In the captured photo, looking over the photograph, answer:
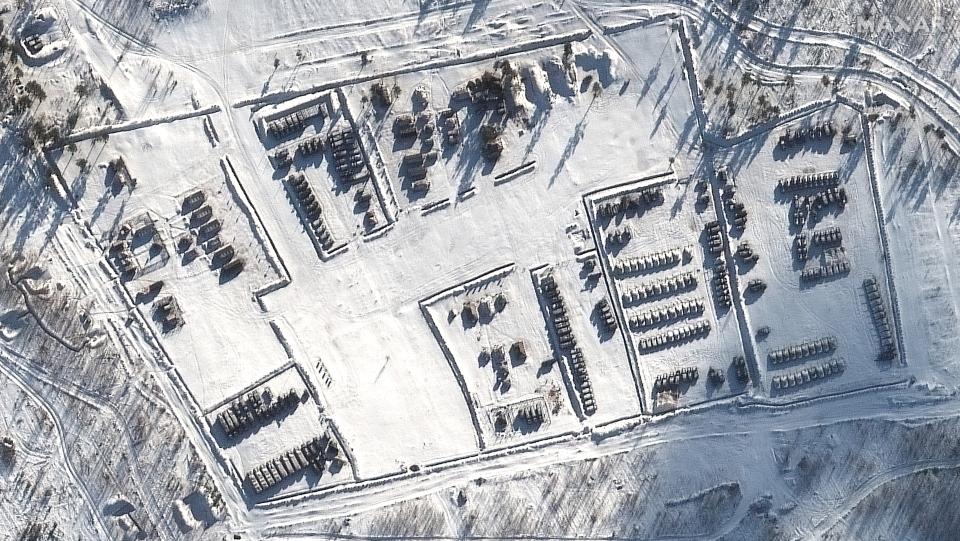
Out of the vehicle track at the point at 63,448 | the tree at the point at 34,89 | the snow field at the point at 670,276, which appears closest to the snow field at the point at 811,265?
the snow field at the point at 670,276

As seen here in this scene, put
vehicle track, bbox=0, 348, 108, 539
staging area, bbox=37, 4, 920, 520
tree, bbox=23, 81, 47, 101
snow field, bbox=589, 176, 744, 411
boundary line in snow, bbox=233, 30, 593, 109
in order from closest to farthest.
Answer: tree, bbox=23, 81, 47, 101, vehicle track, bbox=0, 348, 108, 539, staging area, bbox=37, 4, 920, 520, boundary line in snow, bbox=233, 30, 593, 109, snow field, bbox=589, 176, 744, 411

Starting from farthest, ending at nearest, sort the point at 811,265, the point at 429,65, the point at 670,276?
the point at 811,265 → the point at 670,276 → the point at 429,65

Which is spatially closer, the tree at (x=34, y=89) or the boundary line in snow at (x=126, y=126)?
the tree at (x=34, y=89)

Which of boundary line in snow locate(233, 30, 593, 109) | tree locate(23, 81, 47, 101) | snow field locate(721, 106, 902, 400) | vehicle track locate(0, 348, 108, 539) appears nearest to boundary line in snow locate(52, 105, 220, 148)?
boundary line in snow locate(233, 30, 593, 109)

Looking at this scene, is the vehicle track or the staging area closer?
the vehicle track

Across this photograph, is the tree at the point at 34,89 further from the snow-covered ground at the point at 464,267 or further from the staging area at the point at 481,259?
the staging area at the point at 481,259

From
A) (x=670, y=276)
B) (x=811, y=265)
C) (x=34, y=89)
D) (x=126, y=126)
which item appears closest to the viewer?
(x=34, y=89)

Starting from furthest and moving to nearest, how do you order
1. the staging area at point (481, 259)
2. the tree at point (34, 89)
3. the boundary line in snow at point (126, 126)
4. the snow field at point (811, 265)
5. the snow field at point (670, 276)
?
the snow field at point (811, 265), the snow field at point (670, 276), the staging area at point (481, 259), the boundary line in snow at point (126, 126), the tree at point (34, 89)

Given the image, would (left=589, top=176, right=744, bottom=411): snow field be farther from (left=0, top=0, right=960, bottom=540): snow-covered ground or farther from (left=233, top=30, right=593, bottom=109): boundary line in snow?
(left=233, top=30, right=593, bottom=109): boundary line in snow

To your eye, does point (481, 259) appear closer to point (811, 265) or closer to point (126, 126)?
point (811, 265)

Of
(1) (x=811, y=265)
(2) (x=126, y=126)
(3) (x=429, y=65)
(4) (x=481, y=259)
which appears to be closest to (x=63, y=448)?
(2) (x=126, y=126)

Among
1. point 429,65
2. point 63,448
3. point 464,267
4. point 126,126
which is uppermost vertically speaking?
point 126,126

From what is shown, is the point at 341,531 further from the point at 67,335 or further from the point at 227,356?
the point at 67,335
